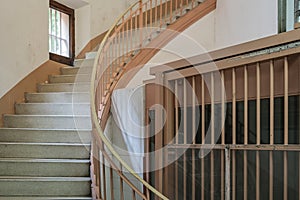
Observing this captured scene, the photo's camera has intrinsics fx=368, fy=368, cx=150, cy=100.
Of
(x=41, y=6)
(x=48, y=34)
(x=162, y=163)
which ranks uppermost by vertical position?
(x=41, y=6)

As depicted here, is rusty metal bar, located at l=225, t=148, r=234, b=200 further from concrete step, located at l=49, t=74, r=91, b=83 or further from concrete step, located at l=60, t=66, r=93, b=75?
concrete step, located at l=60, t=66, r=93, b=75

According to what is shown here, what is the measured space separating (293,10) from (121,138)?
2300 mm

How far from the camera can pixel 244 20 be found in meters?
4.78

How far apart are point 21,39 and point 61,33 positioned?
144cm

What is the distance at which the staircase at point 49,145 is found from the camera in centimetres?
356

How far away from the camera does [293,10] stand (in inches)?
138

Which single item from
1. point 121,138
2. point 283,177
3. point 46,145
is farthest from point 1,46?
point 283,177

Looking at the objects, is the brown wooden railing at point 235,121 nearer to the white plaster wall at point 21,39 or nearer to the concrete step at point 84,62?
the white plaster wall at point 21,39

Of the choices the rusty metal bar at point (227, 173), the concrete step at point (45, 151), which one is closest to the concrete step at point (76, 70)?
the concrete step at point (45, 151)

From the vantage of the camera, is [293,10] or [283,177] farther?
[293,10]

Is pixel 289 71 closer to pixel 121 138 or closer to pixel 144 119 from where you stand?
pixel 144 119

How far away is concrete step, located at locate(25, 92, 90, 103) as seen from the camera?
4.95 m

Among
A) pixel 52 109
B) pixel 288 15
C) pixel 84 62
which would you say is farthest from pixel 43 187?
pixel 288 15

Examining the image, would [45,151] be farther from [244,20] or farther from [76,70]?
[244,20]
